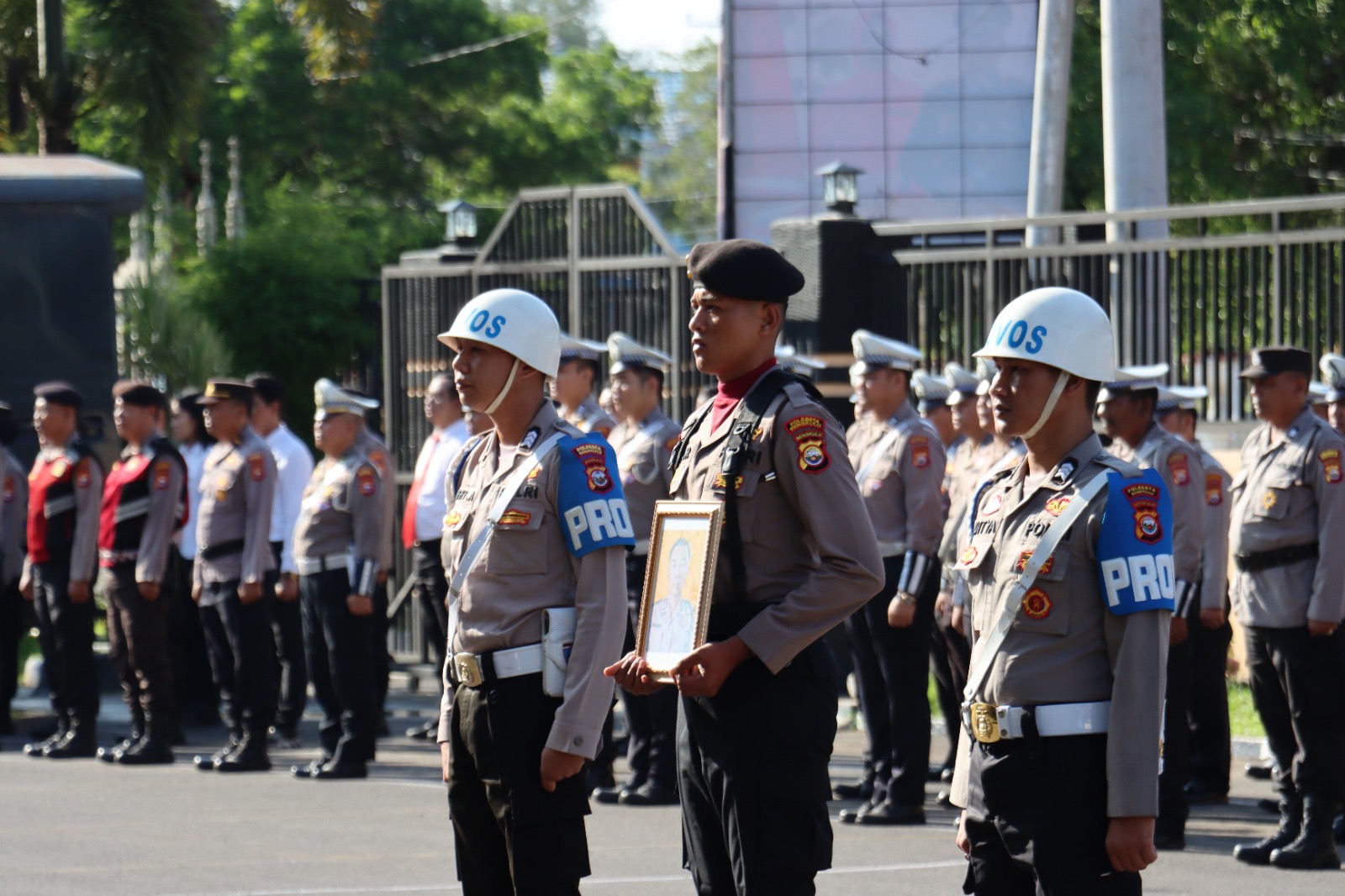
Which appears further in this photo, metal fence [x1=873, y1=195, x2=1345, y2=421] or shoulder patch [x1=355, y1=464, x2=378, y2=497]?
metal fence [x1=873, y1=195, x2=1345, y2=421]

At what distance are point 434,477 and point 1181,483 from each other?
185 inches

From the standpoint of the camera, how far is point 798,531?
15.2ft

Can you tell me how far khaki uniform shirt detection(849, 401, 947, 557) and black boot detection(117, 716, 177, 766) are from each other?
4632 mm

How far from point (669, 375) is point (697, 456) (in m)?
9.30

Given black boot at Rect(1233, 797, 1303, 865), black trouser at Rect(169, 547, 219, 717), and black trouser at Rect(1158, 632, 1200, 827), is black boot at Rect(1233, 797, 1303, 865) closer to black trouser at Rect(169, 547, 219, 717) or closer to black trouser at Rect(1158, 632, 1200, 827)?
black trouser at Rect(1158, 632, 1200, 827)

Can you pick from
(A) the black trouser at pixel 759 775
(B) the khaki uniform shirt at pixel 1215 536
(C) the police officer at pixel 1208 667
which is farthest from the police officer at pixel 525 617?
(C) the police officer at pixel 1208 667

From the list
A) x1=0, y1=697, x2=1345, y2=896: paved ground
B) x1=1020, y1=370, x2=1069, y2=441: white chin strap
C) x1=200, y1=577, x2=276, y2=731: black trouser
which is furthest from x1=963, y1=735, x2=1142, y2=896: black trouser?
x1=200, y1=577, x2=276, y2=731: black trouser

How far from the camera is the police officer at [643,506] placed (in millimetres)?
9695

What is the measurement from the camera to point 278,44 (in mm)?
40594

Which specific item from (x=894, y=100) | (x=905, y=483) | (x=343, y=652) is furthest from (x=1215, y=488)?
(x=894, y=100)

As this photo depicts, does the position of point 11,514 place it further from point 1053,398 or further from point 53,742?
point 1053,398

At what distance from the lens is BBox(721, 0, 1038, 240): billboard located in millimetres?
16266

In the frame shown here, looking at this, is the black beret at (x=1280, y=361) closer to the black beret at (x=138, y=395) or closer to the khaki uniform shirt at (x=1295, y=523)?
the khaki uniform shirt at (x=1295, y=523)

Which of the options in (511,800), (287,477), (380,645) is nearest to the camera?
(511,800)
